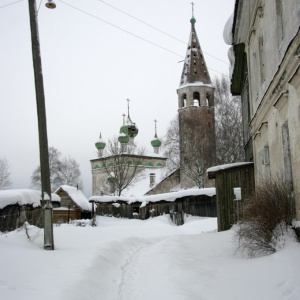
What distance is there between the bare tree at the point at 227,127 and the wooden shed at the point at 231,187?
16.1m

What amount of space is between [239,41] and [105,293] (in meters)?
12.1

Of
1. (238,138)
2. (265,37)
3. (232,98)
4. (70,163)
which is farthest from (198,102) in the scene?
(265,37)

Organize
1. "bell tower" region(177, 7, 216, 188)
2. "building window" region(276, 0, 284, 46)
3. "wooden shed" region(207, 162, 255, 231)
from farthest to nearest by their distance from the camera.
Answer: "bell tower" region(177, 7, 216, 188) < "wooden shed" region(207, 162, 255, 231) < "building window" region(276, 0, 284, 46)

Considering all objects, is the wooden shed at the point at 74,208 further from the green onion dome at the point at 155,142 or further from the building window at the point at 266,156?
the green onion dome at the point at 155,142

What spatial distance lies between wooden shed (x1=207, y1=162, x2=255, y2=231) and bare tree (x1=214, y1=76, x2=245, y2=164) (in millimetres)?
16094

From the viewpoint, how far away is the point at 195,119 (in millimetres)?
46062

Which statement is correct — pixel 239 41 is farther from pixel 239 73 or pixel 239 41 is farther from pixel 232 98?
pixel 232 98

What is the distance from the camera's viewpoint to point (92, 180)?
69.9 metres

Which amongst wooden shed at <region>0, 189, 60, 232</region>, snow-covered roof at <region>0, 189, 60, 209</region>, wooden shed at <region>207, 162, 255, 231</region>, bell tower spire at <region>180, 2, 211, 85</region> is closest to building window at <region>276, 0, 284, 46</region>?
wooden shed at <region>207, 162, 255, 231</region>

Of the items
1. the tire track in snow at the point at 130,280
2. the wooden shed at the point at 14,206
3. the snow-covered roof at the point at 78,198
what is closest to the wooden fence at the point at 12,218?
the wooden shed at the point at 14,206

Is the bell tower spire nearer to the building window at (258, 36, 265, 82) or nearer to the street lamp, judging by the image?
the building window at (258, 36, 265, 82)

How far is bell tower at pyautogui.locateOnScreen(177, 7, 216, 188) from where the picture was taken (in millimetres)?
39094

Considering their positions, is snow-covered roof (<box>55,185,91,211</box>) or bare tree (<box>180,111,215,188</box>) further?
bare tree (<box>180,111,215,188</box>)

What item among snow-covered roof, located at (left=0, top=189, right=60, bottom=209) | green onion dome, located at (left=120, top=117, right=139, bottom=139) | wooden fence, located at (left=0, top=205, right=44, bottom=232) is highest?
green onion dome, located at (left=120, top=117, right=139, bottom=139)
